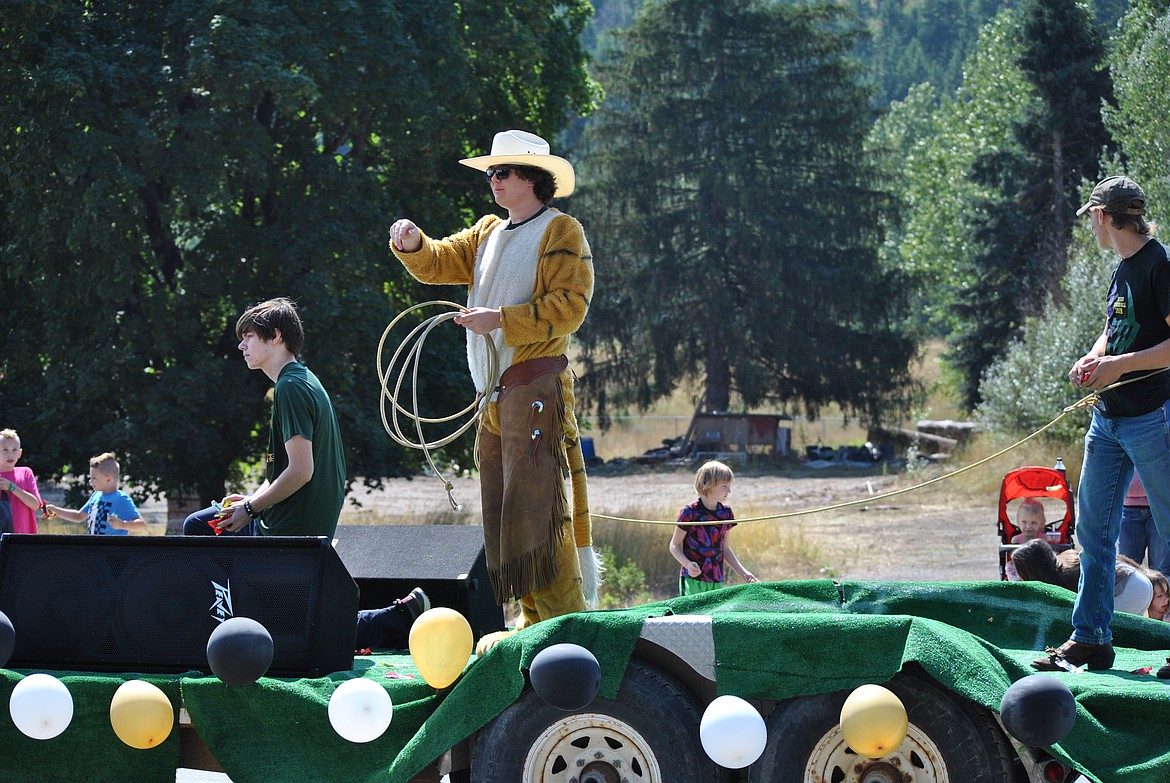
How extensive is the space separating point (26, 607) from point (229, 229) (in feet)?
36.9

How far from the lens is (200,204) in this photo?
14164 mm

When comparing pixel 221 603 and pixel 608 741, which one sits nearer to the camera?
pixel 608 741

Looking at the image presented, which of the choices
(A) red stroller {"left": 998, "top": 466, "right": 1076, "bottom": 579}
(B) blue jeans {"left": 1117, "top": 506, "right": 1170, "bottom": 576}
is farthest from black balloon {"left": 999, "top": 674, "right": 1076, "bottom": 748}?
(A) red stroller {"left": 998, "top": 466, "right": 1076, "bottom": 579}

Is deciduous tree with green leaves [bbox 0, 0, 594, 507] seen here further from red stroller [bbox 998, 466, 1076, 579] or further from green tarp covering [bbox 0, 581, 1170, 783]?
green tarp covering [bbox 0, 581, 1170, 783]

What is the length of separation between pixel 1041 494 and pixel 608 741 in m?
4.84

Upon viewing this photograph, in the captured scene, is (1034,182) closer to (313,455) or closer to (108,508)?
(108,508)

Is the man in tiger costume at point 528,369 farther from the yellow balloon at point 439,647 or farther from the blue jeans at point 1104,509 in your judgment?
→ the blue jeans at point 1104,509

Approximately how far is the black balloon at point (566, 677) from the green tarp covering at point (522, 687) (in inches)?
7.0

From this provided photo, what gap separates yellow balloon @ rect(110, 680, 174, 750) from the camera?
438cm

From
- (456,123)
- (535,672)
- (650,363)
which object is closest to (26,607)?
(535,672)

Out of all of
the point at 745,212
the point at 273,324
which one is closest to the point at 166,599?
the point at 273,324

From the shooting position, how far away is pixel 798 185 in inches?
1491

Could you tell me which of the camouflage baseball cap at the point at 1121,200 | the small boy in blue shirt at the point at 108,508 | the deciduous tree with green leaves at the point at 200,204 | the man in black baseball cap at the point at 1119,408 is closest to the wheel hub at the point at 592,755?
the man in black baseball cap at the point at 1119,408

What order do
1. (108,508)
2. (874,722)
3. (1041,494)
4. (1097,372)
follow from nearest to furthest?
(874,722)
(1097,372)
(1041,494)
(108,508)
